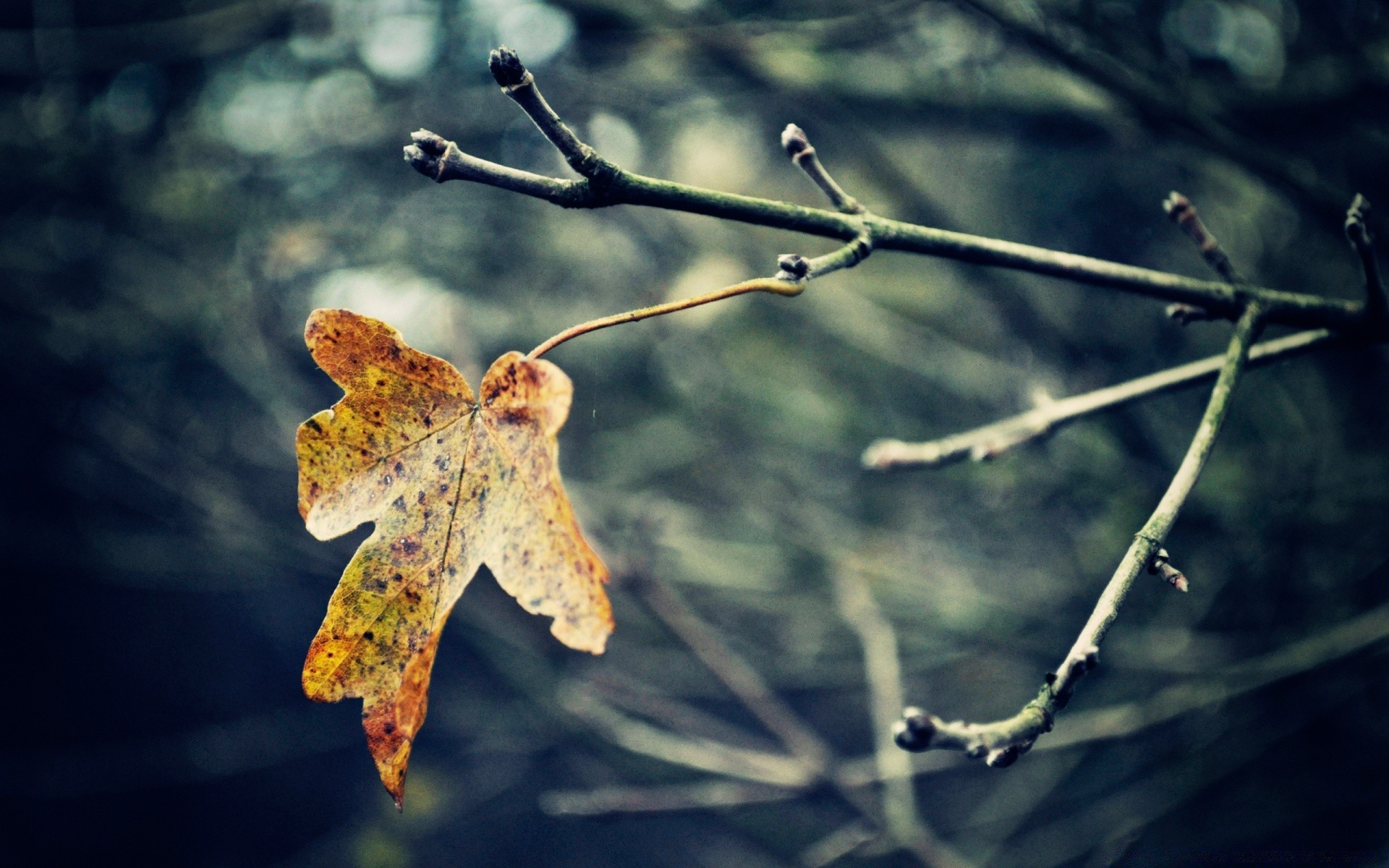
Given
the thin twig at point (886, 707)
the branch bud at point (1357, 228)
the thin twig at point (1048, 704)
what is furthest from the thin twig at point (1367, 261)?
the thin twig at point (886, 707)

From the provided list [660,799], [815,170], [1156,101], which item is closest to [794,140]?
[815,170]

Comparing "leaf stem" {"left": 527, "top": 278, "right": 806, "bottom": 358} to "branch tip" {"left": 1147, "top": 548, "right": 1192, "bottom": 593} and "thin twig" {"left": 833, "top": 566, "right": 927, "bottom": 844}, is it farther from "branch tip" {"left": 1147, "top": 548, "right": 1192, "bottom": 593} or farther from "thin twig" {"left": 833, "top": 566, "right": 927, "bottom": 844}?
"thin twig" {"left": 833, "top": 566, "right": 927, "bottom": 844}

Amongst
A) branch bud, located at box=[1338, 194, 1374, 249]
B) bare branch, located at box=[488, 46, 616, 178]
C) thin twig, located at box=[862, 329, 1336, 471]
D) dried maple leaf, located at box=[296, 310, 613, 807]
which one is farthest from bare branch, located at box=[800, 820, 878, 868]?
bare branch, located at box=[488, 46, 616, 178]

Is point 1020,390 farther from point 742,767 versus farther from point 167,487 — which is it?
point 167,487

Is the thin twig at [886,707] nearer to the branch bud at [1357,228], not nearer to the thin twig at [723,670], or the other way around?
the thin twig at [723,670]

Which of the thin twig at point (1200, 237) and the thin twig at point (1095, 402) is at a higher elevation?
the thin twig at point (1200, 237)

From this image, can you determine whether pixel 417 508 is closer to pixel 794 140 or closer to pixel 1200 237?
pixel 794 140

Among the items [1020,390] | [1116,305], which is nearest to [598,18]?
[1020,390]
